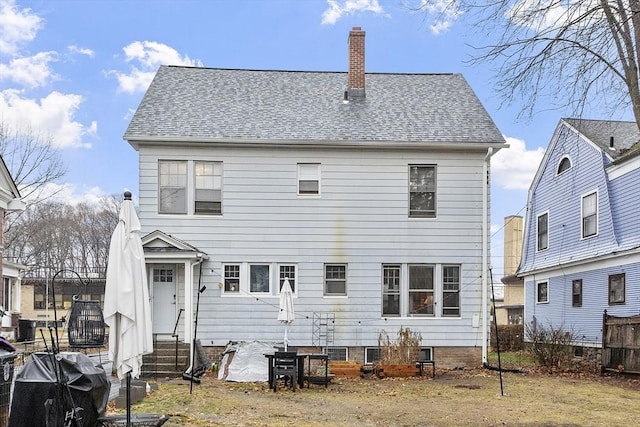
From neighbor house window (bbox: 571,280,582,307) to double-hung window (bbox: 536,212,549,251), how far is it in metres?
2.36

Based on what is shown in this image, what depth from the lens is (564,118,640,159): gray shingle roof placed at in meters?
18.4

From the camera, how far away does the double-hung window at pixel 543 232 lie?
22.3m

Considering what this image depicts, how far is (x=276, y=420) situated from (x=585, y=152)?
565 inches

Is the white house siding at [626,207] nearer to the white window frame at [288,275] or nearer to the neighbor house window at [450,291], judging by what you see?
the neighbor house window at [450,291]

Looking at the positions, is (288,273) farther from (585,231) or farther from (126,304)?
(126,304)

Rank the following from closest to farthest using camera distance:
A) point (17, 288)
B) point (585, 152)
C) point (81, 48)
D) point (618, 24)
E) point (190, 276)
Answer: point (618, 24), point (190, 276), point (585, 152), point (81, 48), point (17, 288)

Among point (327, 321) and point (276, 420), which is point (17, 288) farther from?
point (276, 420)

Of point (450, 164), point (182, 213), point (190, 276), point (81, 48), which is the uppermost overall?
point (81, 48)

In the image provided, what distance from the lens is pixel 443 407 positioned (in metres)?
10.9

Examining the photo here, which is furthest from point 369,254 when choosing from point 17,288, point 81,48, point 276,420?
point 17,288

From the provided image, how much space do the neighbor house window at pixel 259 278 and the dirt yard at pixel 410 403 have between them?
9.11 feet

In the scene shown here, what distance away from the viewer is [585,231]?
19.2 meters

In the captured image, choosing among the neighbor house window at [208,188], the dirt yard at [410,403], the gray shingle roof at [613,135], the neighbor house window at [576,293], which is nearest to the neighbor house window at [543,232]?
the neighbor house window at [576,293]

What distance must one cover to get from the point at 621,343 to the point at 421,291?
5.06 metres
